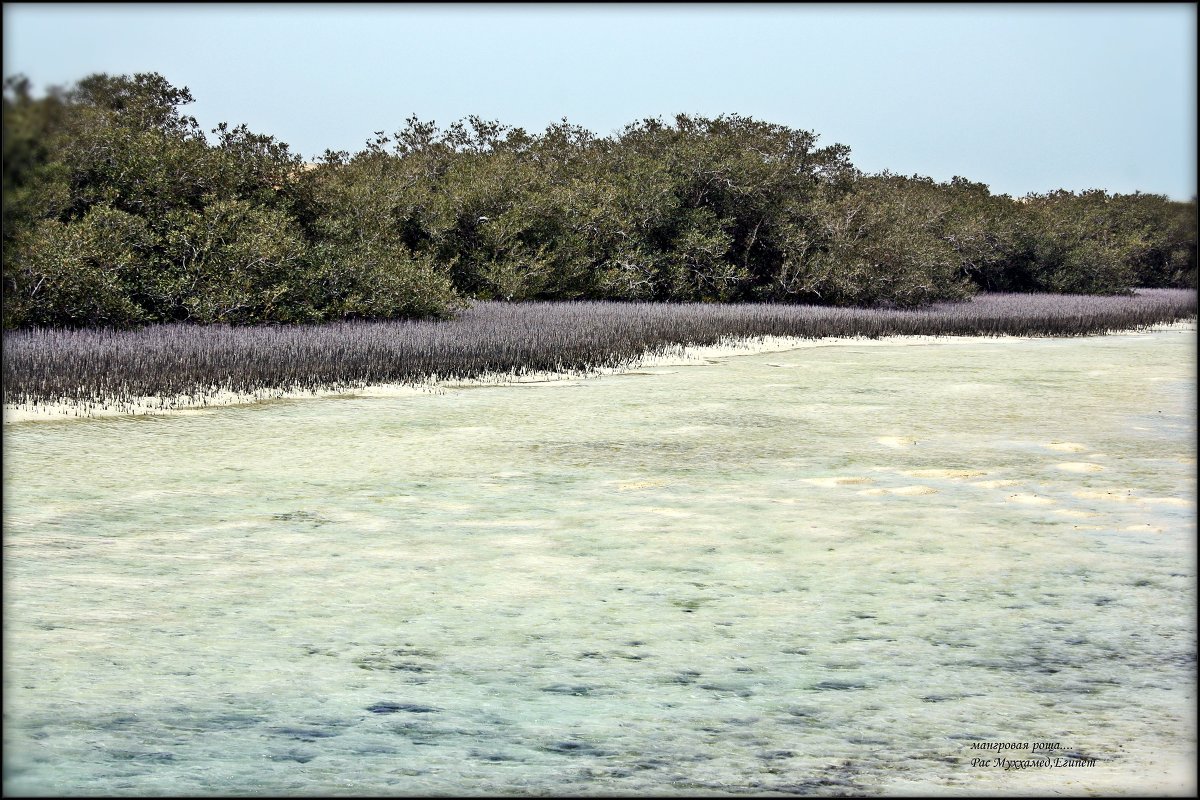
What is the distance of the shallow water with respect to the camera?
3.65 m

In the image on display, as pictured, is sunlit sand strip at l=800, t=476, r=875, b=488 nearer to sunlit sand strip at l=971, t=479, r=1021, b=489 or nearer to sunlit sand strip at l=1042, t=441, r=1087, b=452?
sunlit sand strip at l=971, t=479, r=1021, b=489

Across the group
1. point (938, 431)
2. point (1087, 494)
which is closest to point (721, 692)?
point (1087, 494)

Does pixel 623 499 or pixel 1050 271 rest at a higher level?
pixel 1050 271

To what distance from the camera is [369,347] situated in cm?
1608

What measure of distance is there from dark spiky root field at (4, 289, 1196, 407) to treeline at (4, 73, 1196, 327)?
99cm

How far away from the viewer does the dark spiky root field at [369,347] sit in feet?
43.5

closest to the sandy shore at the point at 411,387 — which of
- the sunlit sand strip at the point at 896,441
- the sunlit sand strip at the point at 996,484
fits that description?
the sunlit sand strip at the point at 996,484

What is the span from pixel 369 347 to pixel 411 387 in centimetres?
133

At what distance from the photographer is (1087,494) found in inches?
325

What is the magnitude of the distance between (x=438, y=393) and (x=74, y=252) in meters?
5.70

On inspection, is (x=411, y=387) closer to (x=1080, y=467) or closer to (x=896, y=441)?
(x=896, y=441)

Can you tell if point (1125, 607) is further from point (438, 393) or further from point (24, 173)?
point (438, 393)

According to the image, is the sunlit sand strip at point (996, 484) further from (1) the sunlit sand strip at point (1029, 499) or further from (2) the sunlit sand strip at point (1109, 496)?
(2) the sunlit sand strip at point (1109, 496)

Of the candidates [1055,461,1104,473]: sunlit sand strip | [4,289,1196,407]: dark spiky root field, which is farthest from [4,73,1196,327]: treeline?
[1055,461,1104,473]: sunlit sand strip
